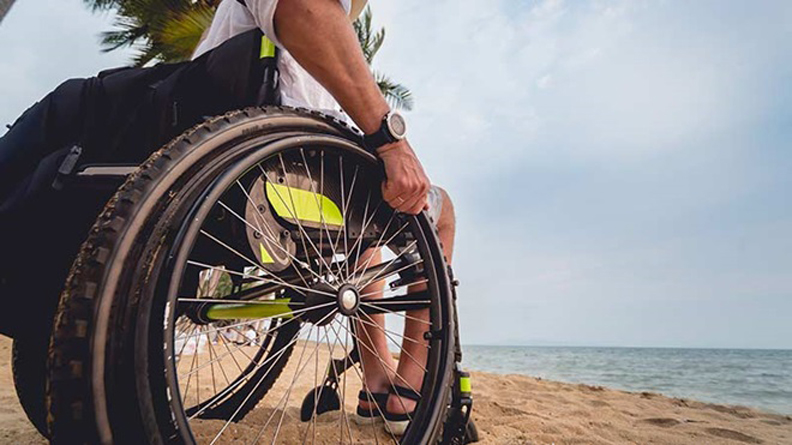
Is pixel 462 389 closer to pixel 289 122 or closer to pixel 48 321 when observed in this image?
pixel 289 122

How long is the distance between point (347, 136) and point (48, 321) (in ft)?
2.56

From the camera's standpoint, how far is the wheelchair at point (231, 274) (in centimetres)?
66

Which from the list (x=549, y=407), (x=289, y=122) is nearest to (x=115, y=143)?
(x=289, y=122)

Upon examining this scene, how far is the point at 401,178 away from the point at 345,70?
0.29m

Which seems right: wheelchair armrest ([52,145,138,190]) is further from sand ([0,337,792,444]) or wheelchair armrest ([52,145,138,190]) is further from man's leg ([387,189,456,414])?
sand ([0,337,792,444])

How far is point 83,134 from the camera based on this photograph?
3.42ft

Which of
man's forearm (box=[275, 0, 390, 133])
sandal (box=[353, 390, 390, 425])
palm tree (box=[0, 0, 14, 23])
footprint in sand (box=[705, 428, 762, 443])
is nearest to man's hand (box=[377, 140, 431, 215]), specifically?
man's forearm (box=[275, 0, 390, 133])

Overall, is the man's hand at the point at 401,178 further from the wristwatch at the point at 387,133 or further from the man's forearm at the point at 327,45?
the man's forearm at the point at 327,45

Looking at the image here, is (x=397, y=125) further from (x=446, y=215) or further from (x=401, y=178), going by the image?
(x=446, y=215)

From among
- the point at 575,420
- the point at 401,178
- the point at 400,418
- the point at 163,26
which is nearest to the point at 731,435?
the point at 575,420

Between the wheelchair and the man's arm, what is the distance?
0.06 meters

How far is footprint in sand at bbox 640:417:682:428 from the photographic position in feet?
7.61

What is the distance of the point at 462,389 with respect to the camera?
1.22 metres

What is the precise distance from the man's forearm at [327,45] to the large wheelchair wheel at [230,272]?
9cm
